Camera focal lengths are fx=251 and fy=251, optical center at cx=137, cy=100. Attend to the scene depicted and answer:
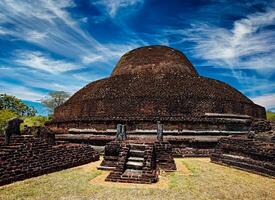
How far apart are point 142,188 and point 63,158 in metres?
3.45

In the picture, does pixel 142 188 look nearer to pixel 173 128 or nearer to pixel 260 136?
pixel 260 136

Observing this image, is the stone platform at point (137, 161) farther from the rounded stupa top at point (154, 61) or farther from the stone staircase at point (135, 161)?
the rounded stupa top at point (154, 61)

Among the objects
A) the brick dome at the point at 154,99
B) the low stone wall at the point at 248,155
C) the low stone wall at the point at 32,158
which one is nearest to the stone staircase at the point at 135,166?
the low stone wall at the point at 32,158

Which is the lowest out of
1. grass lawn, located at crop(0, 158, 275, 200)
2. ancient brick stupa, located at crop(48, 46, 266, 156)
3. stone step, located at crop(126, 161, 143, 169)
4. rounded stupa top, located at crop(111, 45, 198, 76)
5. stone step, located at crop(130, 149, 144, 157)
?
grass lawn, located at crop(0, 158, 275, 200)

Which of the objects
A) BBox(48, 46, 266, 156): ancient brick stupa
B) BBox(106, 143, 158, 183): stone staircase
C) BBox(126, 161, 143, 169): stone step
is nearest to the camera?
BBox(106, 143, 158, 183): stone staircase

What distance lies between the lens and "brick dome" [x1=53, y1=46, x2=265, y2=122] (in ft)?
46.9

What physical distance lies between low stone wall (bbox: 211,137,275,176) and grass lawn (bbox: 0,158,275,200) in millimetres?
589

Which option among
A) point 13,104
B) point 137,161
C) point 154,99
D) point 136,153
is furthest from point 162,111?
point 13,104

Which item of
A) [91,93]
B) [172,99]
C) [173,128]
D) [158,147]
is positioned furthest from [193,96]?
[158,147]

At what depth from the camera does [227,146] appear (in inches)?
363

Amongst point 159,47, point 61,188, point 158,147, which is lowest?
point 61,188

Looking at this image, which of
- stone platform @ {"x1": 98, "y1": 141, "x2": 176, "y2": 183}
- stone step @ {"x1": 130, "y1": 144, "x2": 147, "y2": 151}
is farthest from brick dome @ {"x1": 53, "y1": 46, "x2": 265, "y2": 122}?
stone step @ {"x1": 130, "y1": 144, "x2": 147, "y2": 151}

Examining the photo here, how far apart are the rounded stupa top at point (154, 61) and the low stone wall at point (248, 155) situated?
9957mm

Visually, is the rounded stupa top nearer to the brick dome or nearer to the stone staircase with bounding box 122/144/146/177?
the brick dome
